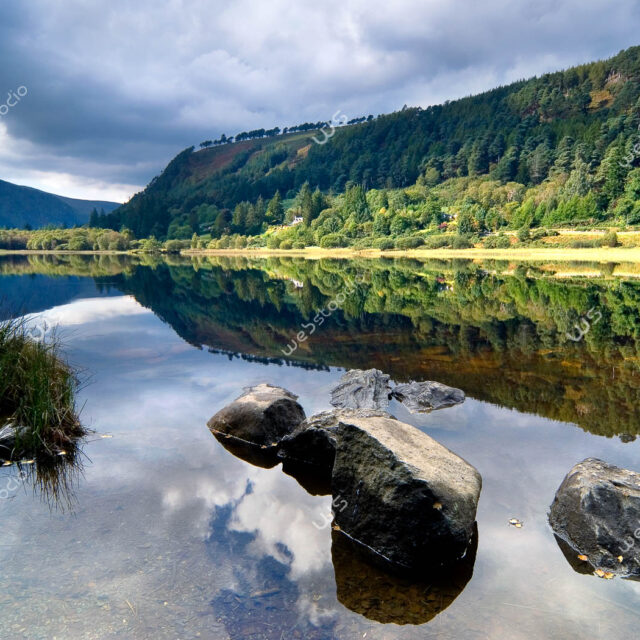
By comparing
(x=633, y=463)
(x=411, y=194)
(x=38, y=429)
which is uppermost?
(x=411, y=194)

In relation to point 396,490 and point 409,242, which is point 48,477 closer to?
point 396,490

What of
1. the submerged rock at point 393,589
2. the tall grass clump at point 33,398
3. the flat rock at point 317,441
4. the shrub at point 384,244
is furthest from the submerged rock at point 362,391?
the shrub at point 384,244

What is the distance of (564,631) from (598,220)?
123897mm

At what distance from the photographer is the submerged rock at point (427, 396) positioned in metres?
12.7

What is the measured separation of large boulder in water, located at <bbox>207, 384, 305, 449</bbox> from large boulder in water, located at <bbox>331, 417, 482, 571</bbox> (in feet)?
10.4

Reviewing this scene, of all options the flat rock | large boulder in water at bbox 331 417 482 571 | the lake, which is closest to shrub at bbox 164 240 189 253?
the lake

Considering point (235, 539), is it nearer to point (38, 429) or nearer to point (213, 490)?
point (213, 490)

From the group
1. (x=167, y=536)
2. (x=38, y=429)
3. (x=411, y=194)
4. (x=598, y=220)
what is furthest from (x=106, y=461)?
(x=411, y=194)

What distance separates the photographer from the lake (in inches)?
222

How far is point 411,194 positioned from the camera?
584ft

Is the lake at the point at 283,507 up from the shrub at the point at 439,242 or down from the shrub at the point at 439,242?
down

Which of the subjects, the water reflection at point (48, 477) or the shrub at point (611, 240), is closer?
the water reflection at point (48, 477)

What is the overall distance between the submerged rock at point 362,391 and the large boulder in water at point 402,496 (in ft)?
16.3

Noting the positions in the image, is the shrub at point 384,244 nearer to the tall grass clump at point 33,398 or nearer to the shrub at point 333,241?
the shrub at point 333,241
